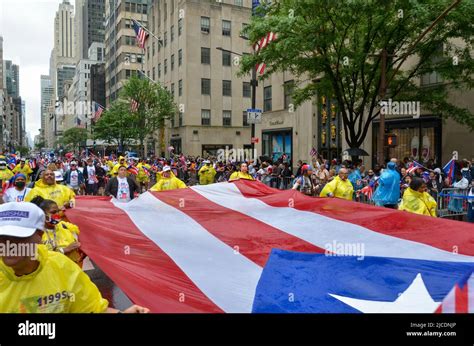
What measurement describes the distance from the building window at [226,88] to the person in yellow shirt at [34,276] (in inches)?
2029

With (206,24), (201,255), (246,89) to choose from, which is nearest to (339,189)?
(201,255)

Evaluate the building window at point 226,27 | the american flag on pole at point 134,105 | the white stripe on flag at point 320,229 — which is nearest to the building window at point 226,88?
the building window at point 226,27

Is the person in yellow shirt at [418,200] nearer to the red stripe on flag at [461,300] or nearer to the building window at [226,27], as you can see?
the red stripe on flag at [461,300]

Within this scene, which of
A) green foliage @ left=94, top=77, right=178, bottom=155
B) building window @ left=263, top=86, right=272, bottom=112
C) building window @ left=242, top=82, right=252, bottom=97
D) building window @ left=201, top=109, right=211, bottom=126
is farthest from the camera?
building window @ left=242, top=82, right=252, bottom=97

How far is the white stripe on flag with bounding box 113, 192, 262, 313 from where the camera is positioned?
423 centimetres

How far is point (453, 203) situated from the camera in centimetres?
1205

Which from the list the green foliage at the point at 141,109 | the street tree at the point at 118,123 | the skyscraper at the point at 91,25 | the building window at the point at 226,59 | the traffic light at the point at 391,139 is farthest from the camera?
the skyscraper at the point at 91,25

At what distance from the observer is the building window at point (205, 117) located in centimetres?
5178

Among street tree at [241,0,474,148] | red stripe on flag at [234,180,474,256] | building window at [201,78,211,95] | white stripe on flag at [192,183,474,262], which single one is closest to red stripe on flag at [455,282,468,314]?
white stripe on flag at [192,183,474,262]

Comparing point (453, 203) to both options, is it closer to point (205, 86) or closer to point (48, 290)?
point (48, 290)

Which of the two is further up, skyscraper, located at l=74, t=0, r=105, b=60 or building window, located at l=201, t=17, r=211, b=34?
skyscraper, located at l=74, t=0, r=105, b=60

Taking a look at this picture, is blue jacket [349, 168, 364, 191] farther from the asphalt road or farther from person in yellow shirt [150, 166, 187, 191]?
the asphalt road
